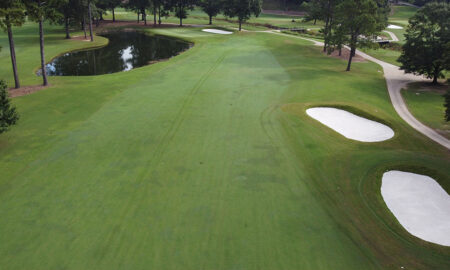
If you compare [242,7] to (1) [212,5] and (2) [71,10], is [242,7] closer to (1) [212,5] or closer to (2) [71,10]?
(1) [212,5]

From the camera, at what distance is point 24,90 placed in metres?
31.9

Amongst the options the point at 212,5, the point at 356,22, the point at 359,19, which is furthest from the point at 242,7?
the point at 359,19

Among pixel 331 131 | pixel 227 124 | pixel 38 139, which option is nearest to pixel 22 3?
pixel 38 139

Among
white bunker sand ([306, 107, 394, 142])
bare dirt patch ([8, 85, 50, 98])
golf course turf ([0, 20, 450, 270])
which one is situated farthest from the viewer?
bare dirt patch ([8, 85, 50, 98])

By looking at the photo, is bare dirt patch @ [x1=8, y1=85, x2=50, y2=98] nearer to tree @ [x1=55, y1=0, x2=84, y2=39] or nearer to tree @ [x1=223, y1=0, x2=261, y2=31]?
tree @ [x1=55, y1=0, x2=84, y2=39]

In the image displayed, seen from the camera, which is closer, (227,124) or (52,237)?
(52,237)

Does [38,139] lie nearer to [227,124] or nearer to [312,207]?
[227,124]

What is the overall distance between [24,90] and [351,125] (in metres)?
32.1

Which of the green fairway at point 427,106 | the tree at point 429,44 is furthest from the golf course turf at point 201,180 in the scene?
the tree at point 429,44

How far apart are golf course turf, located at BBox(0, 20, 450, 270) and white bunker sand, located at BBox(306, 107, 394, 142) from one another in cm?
89

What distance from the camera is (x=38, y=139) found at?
69.8 feet

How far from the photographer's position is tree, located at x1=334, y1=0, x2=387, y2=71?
41438 mm

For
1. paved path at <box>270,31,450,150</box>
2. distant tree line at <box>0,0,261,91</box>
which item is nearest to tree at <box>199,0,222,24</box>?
distant tree line at <box>0,0,261,91</box>

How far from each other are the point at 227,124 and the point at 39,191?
1338cm
